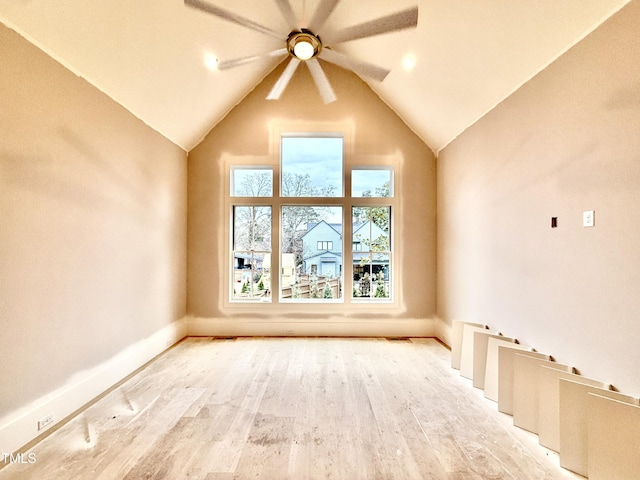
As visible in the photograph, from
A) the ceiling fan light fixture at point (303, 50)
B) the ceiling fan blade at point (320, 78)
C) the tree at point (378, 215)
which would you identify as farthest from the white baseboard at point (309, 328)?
the ceiling fan light fixture at point (303, 50)

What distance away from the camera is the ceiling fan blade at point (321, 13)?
2154mm

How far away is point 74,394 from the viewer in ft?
8.28

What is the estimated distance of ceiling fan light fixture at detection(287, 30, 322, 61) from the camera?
2.40 metres

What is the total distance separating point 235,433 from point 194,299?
2790 millimetres

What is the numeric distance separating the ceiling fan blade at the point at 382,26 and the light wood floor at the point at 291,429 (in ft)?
9.28

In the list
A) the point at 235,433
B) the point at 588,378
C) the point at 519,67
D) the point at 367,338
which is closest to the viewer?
the point at 588,378

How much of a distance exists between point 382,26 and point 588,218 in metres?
1.92

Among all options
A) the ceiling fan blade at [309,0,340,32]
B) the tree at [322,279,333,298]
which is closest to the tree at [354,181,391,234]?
the tree at [322,279,333,298]

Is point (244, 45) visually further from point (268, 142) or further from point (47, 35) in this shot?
point (47, 35)

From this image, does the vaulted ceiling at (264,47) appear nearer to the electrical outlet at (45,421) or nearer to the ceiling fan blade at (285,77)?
the ceiling fan blade at (285,77)

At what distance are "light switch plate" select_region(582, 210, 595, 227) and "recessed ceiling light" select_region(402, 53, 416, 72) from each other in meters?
2.34

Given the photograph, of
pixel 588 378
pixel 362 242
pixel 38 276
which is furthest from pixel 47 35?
pixel 588 378

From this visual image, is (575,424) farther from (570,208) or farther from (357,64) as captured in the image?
(357,64)

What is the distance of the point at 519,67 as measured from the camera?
8.87 feet
